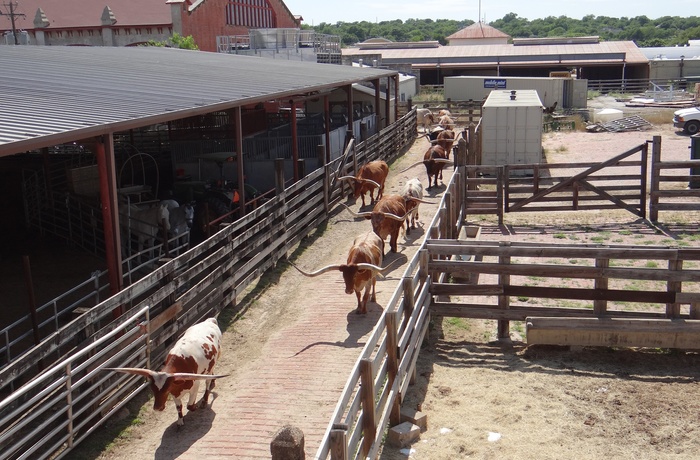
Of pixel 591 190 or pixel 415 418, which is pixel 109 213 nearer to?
pixel 415 418

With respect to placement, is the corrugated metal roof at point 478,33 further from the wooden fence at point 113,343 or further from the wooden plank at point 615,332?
the wooden plank at point 615,332

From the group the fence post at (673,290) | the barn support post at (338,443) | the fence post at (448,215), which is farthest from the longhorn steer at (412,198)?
the barn support post at (338,443)

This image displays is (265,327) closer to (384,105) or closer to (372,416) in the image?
(372,416)

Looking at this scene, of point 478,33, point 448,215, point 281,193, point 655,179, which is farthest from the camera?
point 478,33

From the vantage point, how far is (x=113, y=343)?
27.3ft

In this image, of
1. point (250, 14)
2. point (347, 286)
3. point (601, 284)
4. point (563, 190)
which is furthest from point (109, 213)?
point (250, 14)

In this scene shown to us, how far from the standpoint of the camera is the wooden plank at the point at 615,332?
30.8 feet

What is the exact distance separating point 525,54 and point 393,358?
55552 mm

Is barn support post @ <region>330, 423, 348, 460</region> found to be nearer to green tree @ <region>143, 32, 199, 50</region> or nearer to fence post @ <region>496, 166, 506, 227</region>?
fence post @ <region>496, 166, 506, 227</region>

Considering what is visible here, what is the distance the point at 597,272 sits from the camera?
31.5 feet

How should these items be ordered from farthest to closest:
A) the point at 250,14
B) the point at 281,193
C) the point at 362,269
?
the point at 250,14
the point at 281,193
the point at 362,269

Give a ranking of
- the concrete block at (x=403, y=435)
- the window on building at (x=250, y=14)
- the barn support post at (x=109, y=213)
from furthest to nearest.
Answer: the window on building at (x=250, y=14)
the barn support post at (x=109, y=213)
the concrete block at (x=403, y=435)

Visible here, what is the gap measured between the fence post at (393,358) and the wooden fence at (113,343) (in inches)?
118

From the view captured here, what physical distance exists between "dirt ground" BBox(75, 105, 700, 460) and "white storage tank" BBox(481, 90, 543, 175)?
39.9ft
